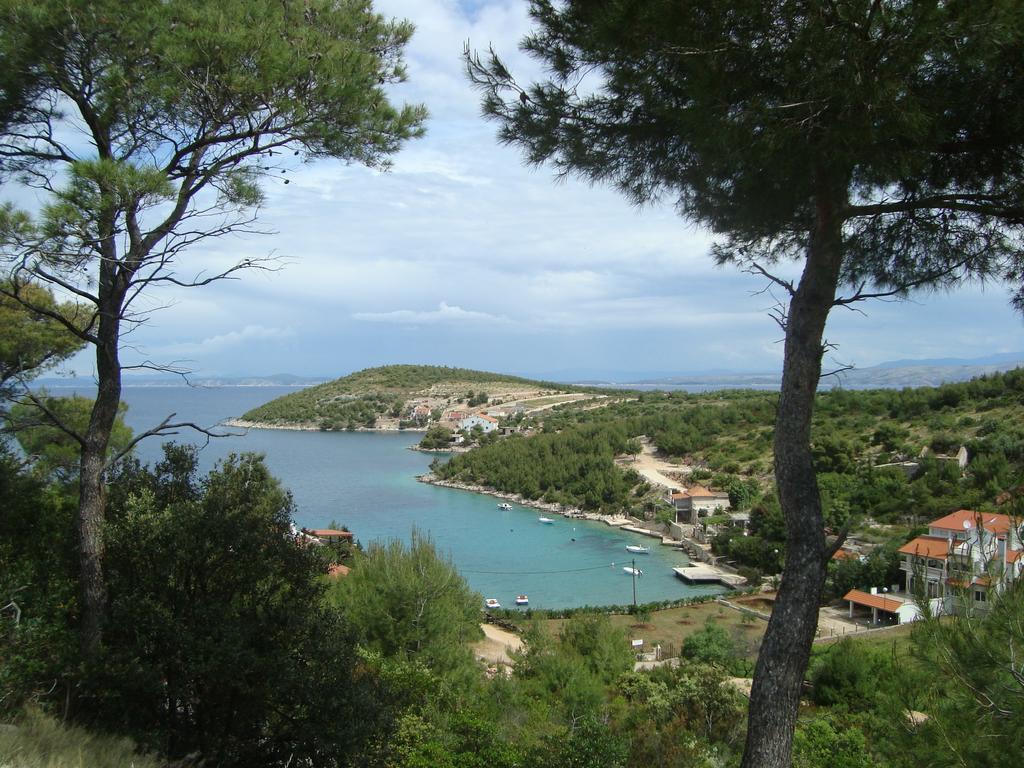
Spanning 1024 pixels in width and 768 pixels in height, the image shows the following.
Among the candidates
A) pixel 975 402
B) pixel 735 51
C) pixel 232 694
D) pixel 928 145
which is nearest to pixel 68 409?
pixel 232 694

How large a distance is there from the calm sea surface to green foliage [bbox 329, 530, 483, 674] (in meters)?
5.30

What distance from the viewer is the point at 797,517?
9.88 ft

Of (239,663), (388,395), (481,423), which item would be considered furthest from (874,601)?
(388,395)

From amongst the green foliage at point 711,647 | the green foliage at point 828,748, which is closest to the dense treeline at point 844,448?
the green foliage at point 711,647

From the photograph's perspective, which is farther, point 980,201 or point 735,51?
point 980,201

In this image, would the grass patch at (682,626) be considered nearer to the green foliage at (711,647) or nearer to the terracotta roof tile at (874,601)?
the green foliage at (711,647)

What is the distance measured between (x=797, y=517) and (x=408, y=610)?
840 cm

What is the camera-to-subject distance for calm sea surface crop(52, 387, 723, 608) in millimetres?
24531

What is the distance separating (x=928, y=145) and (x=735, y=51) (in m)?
0.93

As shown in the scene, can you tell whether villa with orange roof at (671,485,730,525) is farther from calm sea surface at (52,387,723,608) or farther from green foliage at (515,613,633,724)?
green foliage at (515,613,633,724)

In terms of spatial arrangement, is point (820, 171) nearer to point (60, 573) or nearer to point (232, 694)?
point (232, 694)

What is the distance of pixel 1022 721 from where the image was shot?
2.32 metres

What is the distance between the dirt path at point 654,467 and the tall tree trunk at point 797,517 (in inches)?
1415

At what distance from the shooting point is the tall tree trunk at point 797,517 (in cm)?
288
